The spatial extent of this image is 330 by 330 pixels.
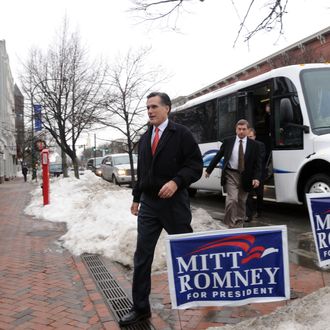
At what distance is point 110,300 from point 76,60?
1756 cm

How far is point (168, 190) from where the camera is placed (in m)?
3.57

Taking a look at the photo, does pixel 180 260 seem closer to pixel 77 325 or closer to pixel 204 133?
pixel 77 325

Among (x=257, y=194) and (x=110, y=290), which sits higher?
(x=257, y=194)

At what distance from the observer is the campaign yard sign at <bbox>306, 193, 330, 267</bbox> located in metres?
4.17

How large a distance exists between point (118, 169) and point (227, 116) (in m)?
10.8

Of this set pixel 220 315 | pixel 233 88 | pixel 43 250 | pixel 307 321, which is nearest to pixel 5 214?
pixel 43 250

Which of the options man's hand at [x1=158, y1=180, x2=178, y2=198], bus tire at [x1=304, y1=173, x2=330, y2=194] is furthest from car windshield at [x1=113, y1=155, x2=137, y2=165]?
man's hand at [x1=158, y1=180, x2=178, y2=198]

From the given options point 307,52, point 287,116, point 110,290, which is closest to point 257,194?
point 287,116

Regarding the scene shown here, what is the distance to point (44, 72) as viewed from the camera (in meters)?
21.4

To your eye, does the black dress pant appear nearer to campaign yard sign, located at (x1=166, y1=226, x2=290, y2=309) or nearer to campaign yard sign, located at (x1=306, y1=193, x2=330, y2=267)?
campaign yard sign, located at (x1=166, y1=226, x2=290, y2=309)

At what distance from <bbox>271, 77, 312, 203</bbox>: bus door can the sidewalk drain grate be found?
13.4 feet

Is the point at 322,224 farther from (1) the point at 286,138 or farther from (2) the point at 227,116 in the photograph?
(2) the point at 227,116

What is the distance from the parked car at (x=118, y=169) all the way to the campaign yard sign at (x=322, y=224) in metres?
17.0

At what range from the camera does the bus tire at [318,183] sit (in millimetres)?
7630
